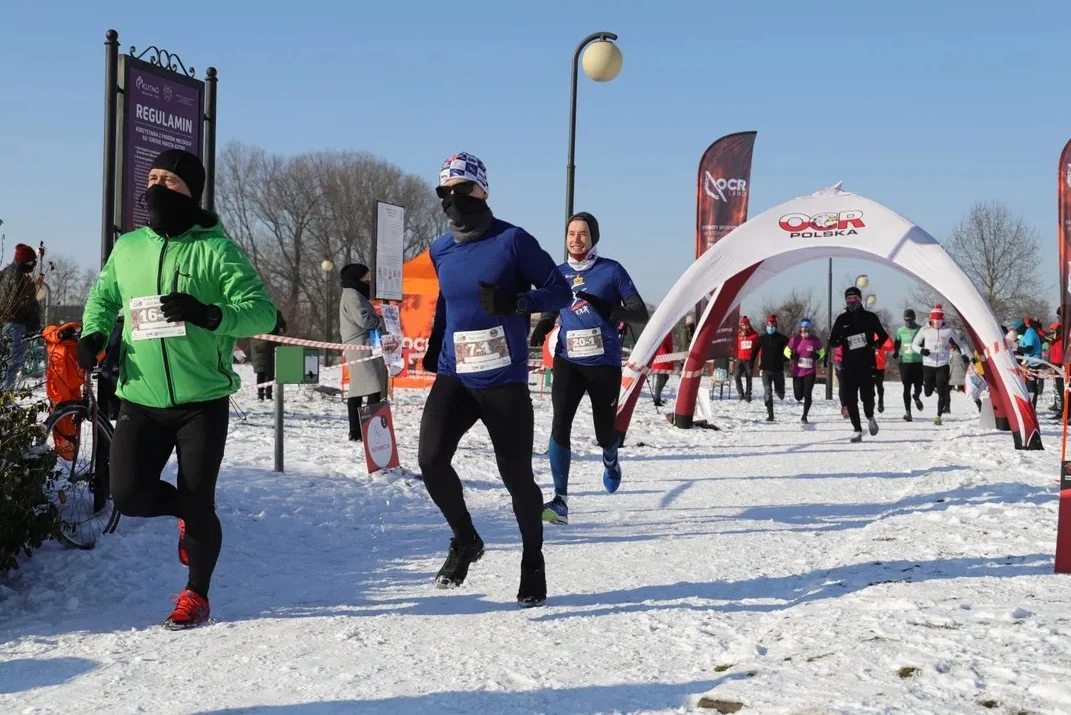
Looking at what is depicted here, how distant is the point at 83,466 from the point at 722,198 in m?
12.1

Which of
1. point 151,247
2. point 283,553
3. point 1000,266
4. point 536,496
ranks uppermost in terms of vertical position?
point 1000,266

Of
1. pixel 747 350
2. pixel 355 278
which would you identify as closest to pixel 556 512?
pixel 355 278

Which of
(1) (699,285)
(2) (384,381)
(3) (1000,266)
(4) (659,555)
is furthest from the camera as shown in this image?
(3) (1000,266)

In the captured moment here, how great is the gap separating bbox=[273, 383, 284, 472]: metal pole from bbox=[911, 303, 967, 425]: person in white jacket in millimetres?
12843

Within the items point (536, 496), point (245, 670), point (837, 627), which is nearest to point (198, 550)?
point (245, 670)

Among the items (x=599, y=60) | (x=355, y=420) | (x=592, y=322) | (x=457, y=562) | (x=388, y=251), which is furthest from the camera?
(x=599, y=60)

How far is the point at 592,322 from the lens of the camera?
7.04 meters

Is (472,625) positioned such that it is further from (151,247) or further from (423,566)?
(151,247)

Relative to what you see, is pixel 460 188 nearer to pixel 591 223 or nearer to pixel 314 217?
pixel 591 223

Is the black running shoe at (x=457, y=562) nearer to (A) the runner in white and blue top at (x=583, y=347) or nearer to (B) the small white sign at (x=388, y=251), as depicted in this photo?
(A) the runner in white and blue top at (x=583, y=347)

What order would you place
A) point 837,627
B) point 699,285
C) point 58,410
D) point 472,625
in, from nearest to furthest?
point 837,627 → point 472,625 → point 58,410 → point 699,285

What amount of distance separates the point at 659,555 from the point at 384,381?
5.17 metres

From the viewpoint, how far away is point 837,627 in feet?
12.8

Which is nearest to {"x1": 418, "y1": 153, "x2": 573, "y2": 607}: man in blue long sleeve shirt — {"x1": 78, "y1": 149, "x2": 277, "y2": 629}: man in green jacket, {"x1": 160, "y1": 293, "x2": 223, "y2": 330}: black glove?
{"x1": 78, "y1": 149, "x2": 277, "y2": 629}: man in green jacket
